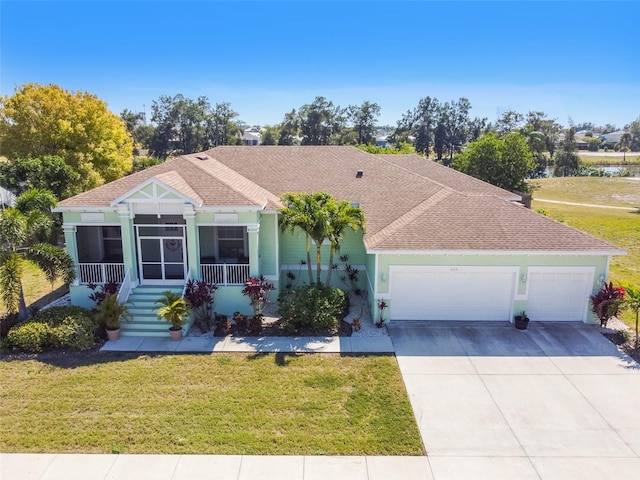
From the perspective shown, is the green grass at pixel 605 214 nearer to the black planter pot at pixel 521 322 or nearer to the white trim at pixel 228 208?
the black planter pot at pixel 521 322

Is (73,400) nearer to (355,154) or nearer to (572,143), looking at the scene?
(355,154)

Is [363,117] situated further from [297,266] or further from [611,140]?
[611,140]

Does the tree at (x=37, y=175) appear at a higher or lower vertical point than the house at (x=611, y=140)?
lower

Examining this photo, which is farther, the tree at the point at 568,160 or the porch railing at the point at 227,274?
the tree at the point at 568,160

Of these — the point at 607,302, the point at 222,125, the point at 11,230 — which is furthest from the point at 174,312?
the point at 222,125

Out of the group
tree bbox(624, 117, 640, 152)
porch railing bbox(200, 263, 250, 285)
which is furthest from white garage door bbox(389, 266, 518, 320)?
tree bbox(624, 117, 640, 152)

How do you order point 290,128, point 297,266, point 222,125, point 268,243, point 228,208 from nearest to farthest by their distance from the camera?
1. point 228,208
2. point 268,243
3. point 297,266
4. point 222,125
5. point 290,128

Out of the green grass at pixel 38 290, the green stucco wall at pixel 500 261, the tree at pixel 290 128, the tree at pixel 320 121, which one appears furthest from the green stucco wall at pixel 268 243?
the tree at pixel 290 128

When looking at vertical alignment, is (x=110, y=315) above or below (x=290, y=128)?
below
